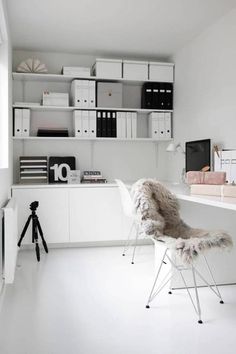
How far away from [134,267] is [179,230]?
39.0 inches

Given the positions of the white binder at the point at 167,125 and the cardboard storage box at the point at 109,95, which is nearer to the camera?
the cardboard storage box at the point at 109,95

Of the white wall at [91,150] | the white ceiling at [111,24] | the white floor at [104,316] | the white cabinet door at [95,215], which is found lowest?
the white floor at [104,316]

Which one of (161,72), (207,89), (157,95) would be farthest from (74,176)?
(207,89)

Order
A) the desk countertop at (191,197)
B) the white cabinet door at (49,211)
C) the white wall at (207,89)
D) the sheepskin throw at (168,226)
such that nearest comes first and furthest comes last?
the desk countertop at (191,197)
the sheepskin throw at (168,226)
the white wall at (207,89)
the white cabinet door at (49,211)

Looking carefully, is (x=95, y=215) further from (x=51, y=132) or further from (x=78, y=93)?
(x=78, y=93)

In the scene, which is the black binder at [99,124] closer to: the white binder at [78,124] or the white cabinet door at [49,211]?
the white binder at [78,124]

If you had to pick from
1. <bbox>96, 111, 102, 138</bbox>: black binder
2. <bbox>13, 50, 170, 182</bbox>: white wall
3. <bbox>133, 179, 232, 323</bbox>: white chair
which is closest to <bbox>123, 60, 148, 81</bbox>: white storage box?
<bbox>13, 50, 170, 182</bbox>: white wall

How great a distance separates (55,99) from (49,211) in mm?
1335

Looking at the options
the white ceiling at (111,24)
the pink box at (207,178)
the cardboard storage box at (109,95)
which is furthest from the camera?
the cardboard storage box at (109,95)

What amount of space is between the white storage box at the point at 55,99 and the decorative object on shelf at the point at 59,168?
658mm

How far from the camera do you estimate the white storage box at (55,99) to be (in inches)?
175

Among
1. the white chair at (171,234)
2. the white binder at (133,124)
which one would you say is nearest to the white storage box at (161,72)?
the white binder at (133,124)

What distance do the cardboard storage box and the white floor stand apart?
205cm

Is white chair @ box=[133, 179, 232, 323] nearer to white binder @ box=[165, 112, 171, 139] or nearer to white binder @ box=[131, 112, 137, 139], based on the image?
white binder @ box=[131, 112, 137, 139]
